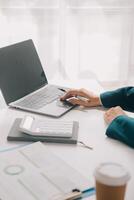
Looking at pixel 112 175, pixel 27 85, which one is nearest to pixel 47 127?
pixel 27 85

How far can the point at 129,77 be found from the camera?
2641mm

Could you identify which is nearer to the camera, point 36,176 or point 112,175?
point 112,175

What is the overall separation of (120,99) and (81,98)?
169 millimetres

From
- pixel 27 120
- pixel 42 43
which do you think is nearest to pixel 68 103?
pixel 27 120

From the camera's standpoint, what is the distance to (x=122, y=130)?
46.9 inches

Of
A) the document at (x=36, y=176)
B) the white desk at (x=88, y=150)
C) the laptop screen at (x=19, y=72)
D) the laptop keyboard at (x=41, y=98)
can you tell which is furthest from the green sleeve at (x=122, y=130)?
the laptop screen at (x=19, y=72)

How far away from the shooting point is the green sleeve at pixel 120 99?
1512 mm

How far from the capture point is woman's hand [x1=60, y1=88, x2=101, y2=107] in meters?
1.50

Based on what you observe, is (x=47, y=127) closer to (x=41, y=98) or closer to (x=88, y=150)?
(x=88, y=150)

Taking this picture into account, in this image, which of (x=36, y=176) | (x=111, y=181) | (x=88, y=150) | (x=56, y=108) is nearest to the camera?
(x=111, y=181)

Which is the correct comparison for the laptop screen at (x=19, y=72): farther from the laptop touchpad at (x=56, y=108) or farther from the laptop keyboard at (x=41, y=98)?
the laptop touchpad at (x=56, y=108)

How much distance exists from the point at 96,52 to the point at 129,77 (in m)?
0.33

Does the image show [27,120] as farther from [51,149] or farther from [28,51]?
[28,51]

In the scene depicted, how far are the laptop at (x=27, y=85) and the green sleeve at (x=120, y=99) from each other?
0.15m
